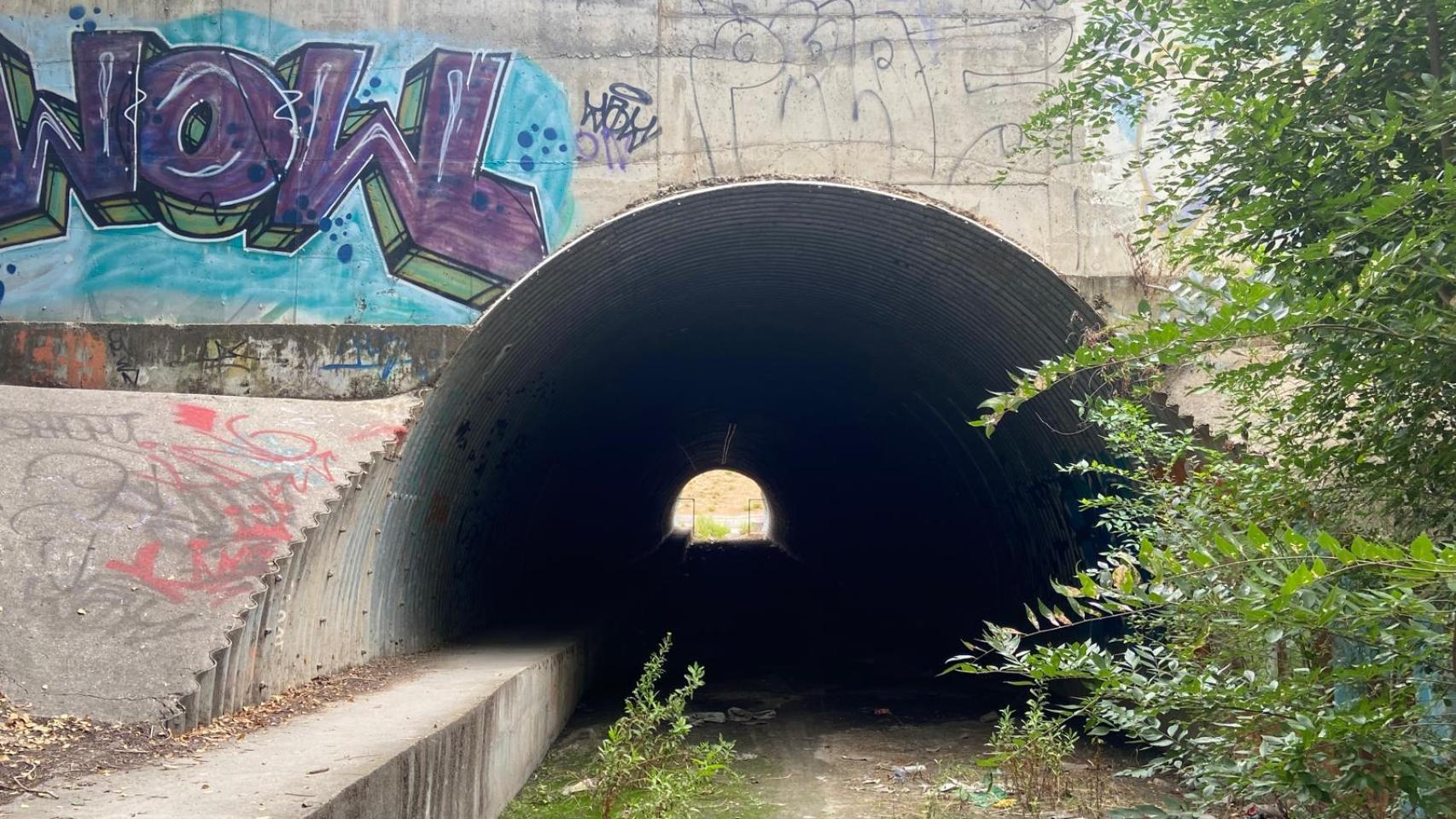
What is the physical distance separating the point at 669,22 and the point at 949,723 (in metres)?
6.32

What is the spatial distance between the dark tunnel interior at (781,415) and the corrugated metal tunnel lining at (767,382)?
0.03 metres

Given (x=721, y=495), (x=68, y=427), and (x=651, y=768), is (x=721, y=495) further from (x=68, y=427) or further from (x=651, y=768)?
(x=68, y=427)

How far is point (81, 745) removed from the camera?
5.08 meters

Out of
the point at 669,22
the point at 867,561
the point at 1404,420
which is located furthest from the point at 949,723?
the point at 867,561

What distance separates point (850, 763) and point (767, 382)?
8.45 meters

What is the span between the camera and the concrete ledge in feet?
13.8

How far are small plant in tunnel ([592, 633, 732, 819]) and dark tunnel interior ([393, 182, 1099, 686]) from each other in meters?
3.02

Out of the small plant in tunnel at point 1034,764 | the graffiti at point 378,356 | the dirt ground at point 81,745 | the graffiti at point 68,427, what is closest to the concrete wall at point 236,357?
the graffiti at point 378,356

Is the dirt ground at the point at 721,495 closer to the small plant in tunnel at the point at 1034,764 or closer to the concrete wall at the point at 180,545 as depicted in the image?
the concrete wall at the point at 180,545

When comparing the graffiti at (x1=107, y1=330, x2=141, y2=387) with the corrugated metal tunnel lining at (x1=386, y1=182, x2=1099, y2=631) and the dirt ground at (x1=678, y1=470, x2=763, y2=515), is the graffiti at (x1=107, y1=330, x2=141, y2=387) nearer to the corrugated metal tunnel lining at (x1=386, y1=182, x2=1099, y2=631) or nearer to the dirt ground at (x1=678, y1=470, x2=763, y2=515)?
the corrugated metal tunnel lining at (x1=386, y1=182, x2=1099, y2=631)

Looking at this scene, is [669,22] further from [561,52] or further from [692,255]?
[692,255]

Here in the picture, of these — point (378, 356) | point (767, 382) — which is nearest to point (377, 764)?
point (378, 356)

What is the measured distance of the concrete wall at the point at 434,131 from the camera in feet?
31.0

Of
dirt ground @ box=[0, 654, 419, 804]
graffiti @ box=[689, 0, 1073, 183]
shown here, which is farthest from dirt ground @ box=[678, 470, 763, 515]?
dirt ground @ box=[0, 654, 419, 804]
